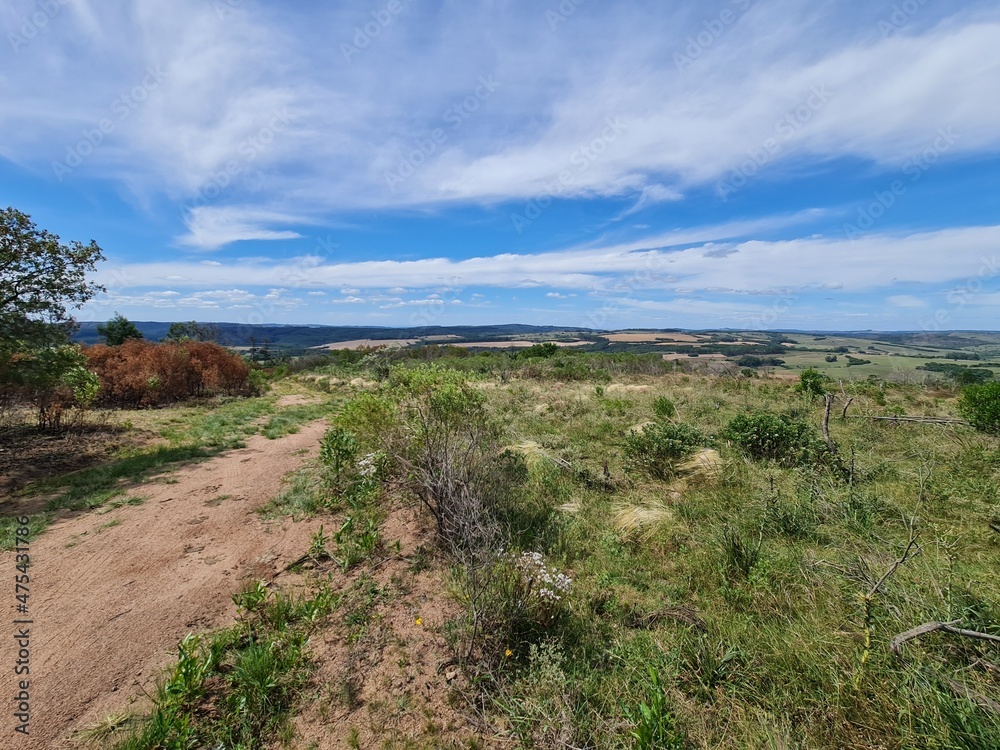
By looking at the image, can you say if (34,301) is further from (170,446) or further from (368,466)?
(368,466)

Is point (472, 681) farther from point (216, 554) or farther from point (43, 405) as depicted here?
point (43, 405)

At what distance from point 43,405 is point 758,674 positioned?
46.8 feet

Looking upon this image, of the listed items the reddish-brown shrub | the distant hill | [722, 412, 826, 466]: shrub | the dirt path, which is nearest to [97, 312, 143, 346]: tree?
the reddish-brown shrub

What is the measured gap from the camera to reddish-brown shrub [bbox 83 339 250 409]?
46.3 feet

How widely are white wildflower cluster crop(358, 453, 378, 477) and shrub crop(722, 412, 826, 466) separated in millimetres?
6430

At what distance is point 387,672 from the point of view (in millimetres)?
2996

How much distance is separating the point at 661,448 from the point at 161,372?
56.3 ft

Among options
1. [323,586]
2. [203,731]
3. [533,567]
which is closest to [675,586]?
[533,567]

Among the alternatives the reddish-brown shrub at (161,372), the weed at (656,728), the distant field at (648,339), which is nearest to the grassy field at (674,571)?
the weed at (656,728)

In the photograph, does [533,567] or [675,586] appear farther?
[675,586]

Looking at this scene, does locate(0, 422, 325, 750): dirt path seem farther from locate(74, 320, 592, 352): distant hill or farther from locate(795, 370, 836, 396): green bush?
locate(74, 320, 592, 352): distant hill

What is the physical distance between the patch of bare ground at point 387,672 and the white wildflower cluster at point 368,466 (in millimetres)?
1626

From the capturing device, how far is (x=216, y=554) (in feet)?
14.8

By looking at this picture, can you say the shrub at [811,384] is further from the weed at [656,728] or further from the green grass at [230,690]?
the green grass at [230,690]
